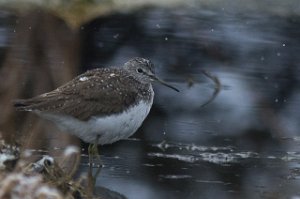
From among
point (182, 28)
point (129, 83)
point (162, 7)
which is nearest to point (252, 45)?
point (182, 28)

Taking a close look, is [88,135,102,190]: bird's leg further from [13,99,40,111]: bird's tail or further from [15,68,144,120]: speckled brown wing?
[13,99,40,111]: bird's tail

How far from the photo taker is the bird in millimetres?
5871

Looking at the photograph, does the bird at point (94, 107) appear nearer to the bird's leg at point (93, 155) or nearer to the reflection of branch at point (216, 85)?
the bird's leg at point (93, 155)

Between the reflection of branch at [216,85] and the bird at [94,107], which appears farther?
the reflection of branch at [216,85]

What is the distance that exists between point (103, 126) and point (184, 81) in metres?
2.52

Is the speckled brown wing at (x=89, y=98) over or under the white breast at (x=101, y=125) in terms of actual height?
over

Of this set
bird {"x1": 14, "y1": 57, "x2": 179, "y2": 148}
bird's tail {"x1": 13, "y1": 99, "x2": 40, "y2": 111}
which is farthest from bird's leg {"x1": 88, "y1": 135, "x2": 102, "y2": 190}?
bird's tail {"x1": 13, "y1": 99, "x2": 40, "y2": 111}

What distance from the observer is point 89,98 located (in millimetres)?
5988

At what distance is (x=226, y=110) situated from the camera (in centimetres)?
754

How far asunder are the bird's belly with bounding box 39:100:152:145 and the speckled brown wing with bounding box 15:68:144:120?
1.6 inches

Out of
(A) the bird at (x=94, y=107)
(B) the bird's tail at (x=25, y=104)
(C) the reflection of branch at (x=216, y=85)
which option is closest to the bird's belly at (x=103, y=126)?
(A) the bird at (x=94, y=107)

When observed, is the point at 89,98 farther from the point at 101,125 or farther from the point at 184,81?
the point at 184,81

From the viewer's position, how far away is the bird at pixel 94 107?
5871 millimetres

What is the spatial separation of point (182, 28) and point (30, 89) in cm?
304
